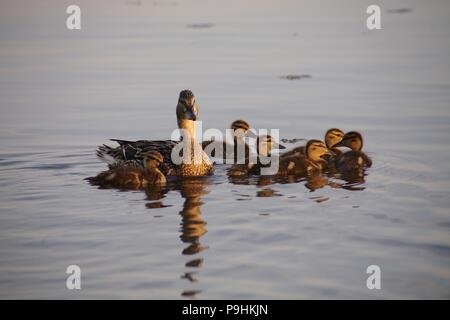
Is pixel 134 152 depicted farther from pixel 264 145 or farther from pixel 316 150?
pixel 316 150

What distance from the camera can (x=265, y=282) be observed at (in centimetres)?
589

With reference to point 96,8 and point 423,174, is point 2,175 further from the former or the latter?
point 96,8

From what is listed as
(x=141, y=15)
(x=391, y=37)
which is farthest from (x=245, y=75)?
(x=141, y=15)

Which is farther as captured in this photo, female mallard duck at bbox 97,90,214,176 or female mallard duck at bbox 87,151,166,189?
female mallard duck at bbox 97,90,214,176

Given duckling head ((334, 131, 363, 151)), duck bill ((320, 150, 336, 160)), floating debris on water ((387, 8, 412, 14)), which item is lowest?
duck bill ((320, 150, 336, 160))

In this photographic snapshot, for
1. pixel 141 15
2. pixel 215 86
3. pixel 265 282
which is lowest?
pixel 265 282

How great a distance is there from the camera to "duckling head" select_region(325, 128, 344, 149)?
10.2 m

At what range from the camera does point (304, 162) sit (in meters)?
9.26

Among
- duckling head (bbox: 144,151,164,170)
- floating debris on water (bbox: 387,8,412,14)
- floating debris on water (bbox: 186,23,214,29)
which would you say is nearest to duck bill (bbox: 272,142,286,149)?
duckling head (bbox: 144,151,164,170)

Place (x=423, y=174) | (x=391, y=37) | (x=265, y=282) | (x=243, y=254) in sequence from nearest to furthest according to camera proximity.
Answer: (x=265, y=282) < (x=243, y=254) < (x=423, y=174) < (x=391, y=37)

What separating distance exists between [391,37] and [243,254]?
1243cm

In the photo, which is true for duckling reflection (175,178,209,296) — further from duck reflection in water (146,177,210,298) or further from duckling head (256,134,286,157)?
duckling head (256,134,286,157)

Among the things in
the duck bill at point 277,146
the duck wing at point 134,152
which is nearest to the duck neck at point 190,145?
the duck wing at point 134,152

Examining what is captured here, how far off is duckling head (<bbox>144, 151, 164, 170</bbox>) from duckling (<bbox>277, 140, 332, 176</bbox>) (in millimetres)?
1334
